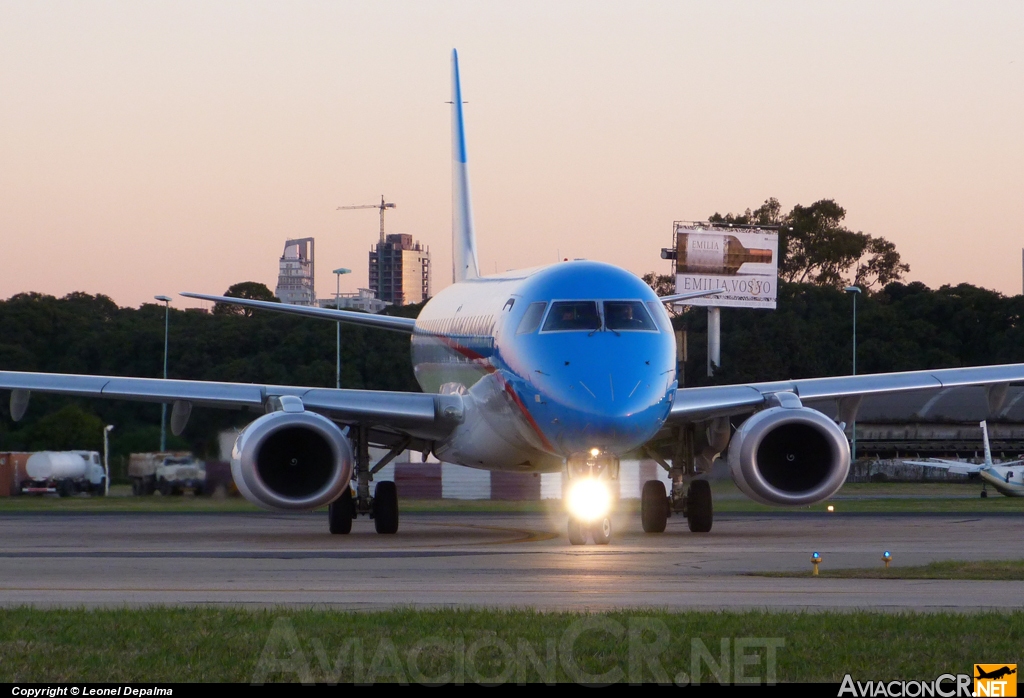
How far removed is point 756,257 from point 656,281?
2766cm

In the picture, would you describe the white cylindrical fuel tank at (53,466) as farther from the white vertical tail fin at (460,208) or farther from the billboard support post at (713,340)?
the billboard support post at (713,340)

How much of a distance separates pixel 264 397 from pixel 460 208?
40.0 ft

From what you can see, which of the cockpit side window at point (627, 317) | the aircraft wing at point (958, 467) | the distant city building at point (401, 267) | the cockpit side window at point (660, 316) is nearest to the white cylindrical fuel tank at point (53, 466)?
the aircraft wing at point (958, 467)

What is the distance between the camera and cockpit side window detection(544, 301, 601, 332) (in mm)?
21000

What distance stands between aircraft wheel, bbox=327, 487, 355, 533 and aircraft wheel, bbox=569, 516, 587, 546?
16.7 ft

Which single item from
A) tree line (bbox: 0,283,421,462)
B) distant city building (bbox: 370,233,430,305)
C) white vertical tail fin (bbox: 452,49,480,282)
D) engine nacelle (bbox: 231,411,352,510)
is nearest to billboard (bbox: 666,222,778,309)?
tree line (bbox: 0,283,421,462)

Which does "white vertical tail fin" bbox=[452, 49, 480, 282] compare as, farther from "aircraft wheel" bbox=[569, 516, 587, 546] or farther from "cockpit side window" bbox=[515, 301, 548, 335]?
"aircraft wheel" bbox=[569, 516, 587, 546]

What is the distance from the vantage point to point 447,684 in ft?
27.6

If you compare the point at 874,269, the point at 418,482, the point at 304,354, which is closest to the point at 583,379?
the point at 418,482

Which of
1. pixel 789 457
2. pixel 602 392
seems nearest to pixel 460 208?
pixel 789 457

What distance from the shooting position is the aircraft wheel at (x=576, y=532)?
71.1ft

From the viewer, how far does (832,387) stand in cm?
2558

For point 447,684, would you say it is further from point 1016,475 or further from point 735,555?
Result: point 1016,475

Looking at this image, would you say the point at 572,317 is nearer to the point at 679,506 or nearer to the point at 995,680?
the point at 679,506
